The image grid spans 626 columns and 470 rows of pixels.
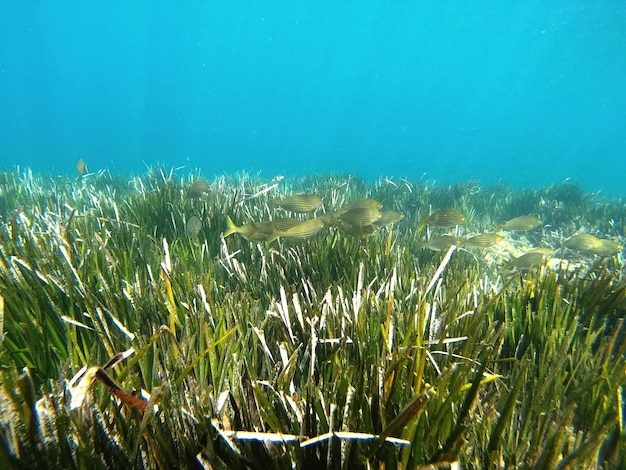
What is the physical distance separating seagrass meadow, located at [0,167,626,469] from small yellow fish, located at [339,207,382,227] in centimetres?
31

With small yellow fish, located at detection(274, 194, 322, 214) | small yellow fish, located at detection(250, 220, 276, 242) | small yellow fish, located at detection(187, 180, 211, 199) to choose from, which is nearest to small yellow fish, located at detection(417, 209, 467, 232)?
small yellow fish, located at detection(274, 194, 322, 214)

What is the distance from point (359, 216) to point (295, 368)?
6.89ft

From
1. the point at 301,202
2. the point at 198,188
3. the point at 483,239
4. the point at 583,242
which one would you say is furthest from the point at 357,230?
the point at 583,242

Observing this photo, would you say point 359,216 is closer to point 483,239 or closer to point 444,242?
point 444,242

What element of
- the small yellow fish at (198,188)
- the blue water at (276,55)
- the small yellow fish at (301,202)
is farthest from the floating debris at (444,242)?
the blue water at (276,55)

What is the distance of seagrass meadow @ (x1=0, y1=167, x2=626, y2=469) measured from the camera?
3.89 feet

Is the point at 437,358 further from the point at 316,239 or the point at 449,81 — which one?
Result: the point at 449,81

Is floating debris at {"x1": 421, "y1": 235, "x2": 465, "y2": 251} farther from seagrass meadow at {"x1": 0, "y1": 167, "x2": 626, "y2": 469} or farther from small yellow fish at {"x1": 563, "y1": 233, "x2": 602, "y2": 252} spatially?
small yellow fish at {"x1": 563, "y1": 233, "x2": 602, "y2": 252}

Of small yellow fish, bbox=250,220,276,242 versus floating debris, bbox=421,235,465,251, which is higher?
small yellow fish, bbox=250,220,276,242

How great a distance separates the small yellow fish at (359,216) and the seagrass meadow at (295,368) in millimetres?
310

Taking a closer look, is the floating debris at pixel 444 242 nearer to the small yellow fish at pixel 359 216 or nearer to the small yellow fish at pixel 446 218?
the small yellow fish at pixel 446 218

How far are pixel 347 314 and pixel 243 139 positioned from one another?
17215cm

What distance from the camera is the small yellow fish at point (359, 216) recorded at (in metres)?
3.69

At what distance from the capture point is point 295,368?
190 centimetres
